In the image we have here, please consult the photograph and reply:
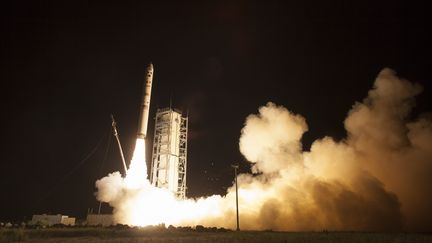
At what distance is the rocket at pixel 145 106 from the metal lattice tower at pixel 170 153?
947cm

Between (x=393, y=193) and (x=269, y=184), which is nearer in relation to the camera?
(x=393, y=193)

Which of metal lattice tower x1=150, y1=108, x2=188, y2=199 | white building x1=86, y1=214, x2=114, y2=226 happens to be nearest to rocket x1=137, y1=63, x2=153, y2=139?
metal lattice tower x1=150, y1=108, x2=188, y2=199

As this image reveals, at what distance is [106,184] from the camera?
6256 cm

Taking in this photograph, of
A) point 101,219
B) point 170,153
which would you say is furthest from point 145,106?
point 101,219

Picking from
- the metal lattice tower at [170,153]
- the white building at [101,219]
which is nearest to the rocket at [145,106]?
the metal lattice tower at [170,153]

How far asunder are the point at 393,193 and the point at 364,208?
216 inches

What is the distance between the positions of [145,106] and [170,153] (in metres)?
11.5

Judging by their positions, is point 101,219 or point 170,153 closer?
point 101,219

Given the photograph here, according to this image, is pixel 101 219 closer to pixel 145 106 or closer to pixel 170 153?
pixel 170 153

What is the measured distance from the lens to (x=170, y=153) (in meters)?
71.3

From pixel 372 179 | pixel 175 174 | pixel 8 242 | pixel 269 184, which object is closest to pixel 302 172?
pixel 269 184

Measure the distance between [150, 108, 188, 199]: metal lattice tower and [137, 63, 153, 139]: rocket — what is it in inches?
373

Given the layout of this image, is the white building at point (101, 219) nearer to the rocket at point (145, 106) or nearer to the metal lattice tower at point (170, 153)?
the metal lattice tower at point (170, 153)

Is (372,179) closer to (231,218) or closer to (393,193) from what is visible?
(393,193)
